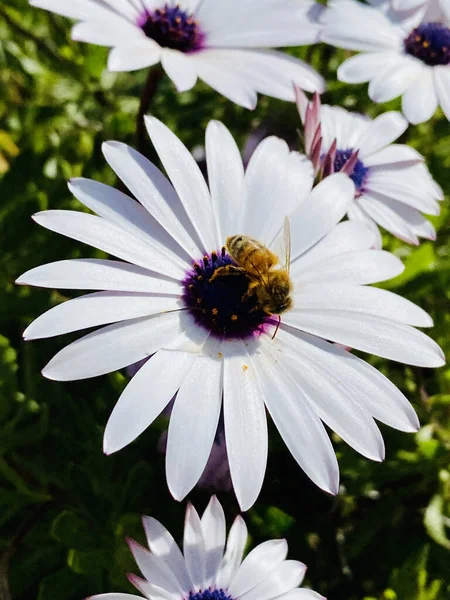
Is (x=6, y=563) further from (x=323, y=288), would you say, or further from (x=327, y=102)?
(x=327, y=102)

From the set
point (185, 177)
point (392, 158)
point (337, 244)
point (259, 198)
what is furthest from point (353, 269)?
point (392, 158)

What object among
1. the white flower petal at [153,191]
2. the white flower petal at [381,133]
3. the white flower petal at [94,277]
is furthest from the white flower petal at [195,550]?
the white flower petal at [381,133]

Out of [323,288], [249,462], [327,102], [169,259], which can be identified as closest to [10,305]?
[169,259]

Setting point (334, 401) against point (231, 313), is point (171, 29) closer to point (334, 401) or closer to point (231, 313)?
point (231, 313)

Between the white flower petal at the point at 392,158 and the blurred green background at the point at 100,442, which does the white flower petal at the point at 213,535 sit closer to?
the blurred green background at the point at 100,442

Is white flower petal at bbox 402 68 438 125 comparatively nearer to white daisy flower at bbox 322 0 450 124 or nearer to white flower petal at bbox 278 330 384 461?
white daisy flower at bbox 322 0 450 124

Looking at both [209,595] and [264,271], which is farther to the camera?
[264,271]

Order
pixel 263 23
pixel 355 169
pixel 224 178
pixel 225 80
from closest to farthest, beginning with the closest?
pixel 224 178 → pixel 225 80 → pixel 355 169 → pixel 263 23
